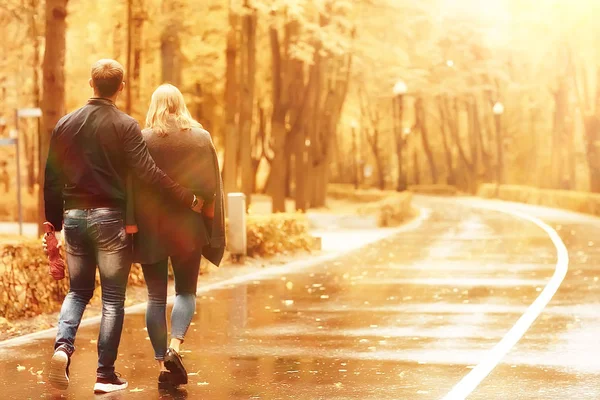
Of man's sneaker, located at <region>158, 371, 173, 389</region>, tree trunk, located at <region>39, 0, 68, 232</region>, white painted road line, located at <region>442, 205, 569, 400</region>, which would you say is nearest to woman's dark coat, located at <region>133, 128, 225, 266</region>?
man's sneaker, located at <region>158, 371, 173, 389</region>

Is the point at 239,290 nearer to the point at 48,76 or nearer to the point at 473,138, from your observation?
the point at 48,76

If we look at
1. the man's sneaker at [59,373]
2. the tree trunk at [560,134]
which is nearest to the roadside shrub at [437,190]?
the tree trunk at [560,134]

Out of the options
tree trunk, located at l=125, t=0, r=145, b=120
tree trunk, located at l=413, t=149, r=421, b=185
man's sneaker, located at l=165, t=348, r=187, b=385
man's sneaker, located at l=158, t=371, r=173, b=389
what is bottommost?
tree trunk, located at l=413, t=149, r=421, b=185

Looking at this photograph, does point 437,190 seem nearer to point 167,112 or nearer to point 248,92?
point 248,92

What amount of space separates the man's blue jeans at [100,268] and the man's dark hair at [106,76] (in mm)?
779

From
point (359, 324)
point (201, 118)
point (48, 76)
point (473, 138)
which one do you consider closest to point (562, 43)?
point (201, 118)

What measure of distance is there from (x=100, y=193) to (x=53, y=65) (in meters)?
9.58

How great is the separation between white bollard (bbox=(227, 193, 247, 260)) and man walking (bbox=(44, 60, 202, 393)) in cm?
1130

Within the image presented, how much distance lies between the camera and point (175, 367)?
841cm

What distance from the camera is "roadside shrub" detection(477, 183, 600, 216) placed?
4427cm

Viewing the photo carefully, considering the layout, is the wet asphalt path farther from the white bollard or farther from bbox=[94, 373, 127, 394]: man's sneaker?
the white bollard

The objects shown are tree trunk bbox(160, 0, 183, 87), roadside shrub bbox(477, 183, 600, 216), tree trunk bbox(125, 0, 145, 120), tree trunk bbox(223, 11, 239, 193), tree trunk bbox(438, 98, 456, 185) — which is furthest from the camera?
tree trunk bbox(438, 98, 456, 185)

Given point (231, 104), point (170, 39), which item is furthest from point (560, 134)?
point (170, 39)

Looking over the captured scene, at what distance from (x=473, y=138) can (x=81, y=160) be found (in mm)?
74001
